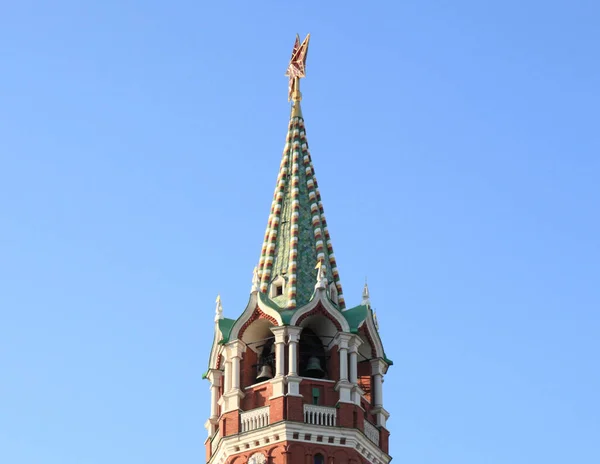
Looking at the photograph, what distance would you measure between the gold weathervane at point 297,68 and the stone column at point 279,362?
13.6 m

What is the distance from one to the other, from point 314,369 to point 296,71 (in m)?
15.6

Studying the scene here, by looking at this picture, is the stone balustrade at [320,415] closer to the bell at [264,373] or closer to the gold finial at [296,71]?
the bell at [264,373]

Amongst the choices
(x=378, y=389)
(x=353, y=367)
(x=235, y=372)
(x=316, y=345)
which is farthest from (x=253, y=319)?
(x=378, y=389)

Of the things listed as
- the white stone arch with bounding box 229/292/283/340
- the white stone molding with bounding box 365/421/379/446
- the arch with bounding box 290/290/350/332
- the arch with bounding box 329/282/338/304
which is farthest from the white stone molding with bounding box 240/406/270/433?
the arch with bounding box 329/282/338/304

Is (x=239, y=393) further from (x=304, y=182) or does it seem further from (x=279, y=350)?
(x=304, y=182)

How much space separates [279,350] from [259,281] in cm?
420

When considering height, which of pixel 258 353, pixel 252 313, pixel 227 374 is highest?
pixel 252 313

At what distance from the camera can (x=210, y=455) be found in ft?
234

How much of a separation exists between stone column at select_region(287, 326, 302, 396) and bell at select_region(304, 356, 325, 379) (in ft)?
3.49

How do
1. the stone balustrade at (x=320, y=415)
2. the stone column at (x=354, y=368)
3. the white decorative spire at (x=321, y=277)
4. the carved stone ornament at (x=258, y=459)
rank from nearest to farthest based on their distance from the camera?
the carved stone ornament at (x=258, y=459) → the stone balustrade at (x=320, y=415) → the stone column at (x=354, y=368) → the white decorative spire at (x=321, y=277)

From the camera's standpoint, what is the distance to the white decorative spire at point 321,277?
71.7 meters

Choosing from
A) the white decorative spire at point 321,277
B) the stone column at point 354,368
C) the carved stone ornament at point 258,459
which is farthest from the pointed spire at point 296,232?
the carved stone ornament at point 258,459

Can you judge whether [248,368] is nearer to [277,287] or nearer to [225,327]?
[225,327]

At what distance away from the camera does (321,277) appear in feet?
236
